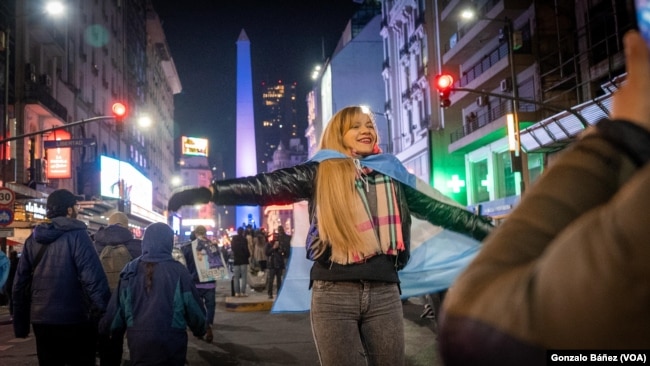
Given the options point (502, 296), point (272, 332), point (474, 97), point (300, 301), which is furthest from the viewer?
point (474, 97)

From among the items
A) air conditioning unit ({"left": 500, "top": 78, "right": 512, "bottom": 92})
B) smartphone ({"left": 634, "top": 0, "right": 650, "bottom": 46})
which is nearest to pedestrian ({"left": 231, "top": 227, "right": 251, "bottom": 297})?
smartphone ({"left": 634, "top": 0, "right": 650, "bottom": 46})

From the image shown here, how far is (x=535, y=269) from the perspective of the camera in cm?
83

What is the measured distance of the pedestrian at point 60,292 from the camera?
17.4 feet

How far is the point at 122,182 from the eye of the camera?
41.3 meters

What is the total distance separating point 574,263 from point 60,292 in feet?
17.5

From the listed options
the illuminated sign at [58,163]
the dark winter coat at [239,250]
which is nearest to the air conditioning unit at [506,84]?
the dark winter coat at [239,250]

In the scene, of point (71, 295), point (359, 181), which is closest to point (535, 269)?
point (359, 181)

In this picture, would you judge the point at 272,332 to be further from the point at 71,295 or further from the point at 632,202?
the point at 632,202

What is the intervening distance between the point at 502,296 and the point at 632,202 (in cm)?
21

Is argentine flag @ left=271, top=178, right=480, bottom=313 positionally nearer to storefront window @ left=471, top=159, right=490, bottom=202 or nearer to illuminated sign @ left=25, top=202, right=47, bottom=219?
illuminated sign @ left=25, top=202, right=47, bottom=219

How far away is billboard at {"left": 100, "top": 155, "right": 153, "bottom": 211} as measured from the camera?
1473 inches

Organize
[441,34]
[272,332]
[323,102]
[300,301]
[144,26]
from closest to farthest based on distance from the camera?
[300,301], [272,332], [441,34], [144,26], [323,102]

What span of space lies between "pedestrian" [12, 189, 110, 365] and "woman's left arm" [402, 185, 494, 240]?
325cm

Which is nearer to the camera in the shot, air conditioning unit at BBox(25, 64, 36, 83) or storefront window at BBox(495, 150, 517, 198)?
air conditioning unit at BBox(25, 64, 36, 83)
